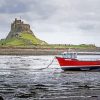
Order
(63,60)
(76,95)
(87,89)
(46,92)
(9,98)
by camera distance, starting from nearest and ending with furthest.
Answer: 1. (9,98)
2. (76,95)
3. (46,92)
4. (87,89)
5. (63,60)

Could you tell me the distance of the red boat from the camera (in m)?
68.4

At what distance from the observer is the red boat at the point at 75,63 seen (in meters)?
68.4

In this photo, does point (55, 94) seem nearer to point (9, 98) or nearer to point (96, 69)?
point (9, 98)

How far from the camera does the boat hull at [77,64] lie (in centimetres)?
6831

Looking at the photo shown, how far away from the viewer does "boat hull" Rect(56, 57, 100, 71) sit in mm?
68312

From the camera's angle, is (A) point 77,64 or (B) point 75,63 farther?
(A) point 77,64

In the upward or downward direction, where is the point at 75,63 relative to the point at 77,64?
upward

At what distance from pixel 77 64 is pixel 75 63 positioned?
23.4 inches

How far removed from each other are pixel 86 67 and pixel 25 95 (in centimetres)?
3684

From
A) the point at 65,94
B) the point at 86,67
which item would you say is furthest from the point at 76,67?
the point at 65,94

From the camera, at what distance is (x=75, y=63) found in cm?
6825

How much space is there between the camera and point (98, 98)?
32.1 m

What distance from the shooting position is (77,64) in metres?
68.6

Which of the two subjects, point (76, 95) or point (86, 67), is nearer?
point (76, 95)
